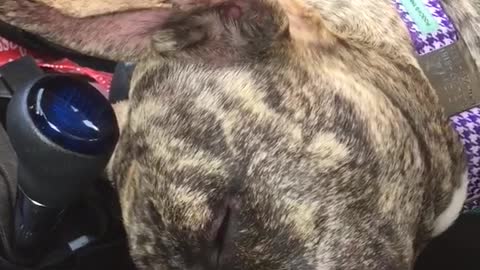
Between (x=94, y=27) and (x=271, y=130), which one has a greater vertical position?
(x=94, y=27)

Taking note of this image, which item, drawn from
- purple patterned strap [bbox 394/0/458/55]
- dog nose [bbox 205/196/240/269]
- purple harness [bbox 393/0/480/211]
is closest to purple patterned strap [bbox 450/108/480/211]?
purple harness [bbox 393/0/480/211]

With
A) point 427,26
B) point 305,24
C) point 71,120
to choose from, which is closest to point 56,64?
point 71,120

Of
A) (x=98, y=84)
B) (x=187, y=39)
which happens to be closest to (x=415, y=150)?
(x=187, y=39)

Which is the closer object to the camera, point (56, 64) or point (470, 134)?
point (470, 134)

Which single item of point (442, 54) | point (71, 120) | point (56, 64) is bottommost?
point (56, 64)

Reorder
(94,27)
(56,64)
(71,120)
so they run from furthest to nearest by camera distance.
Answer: (56,64)
(71,120)
(94,27)

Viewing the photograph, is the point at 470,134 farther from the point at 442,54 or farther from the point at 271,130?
the point at 271,130

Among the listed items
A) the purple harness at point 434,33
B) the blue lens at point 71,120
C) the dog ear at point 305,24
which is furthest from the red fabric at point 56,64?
Result: the purple harness at point 434,33

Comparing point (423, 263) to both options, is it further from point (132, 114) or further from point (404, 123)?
point (132, 114)
